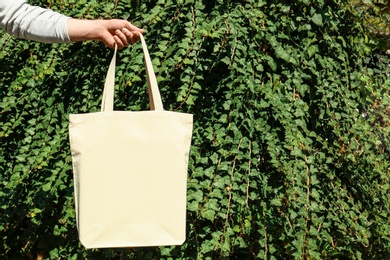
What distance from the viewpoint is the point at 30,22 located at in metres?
2.03

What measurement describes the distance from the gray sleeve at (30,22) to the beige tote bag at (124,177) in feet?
0.86

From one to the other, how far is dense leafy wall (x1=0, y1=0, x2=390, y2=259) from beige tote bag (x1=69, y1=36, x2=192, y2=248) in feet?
2.41

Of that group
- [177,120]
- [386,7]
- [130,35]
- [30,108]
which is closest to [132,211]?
[177,120]

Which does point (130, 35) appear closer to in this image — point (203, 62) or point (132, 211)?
point (132, 211)

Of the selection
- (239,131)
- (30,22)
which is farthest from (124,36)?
(239,131)

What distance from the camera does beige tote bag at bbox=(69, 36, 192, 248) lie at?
80.8 inches

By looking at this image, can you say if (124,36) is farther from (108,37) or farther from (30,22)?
(30,22)

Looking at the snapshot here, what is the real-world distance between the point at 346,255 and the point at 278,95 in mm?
795

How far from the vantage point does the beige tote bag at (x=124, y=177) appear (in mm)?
2053

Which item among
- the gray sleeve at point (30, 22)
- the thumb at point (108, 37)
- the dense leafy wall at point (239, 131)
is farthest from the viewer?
the dense leafy wall at point (239, 131)

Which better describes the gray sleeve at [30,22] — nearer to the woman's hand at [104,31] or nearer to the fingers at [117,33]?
the woman's hand at [104,31]

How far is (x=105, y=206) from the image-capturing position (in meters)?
2.06

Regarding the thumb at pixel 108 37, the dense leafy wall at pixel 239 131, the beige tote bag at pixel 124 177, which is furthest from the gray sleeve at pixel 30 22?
the dense leafy wall at pixel 239 131

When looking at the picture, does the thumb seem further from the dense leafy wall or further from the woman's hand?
the dense leafy wall
